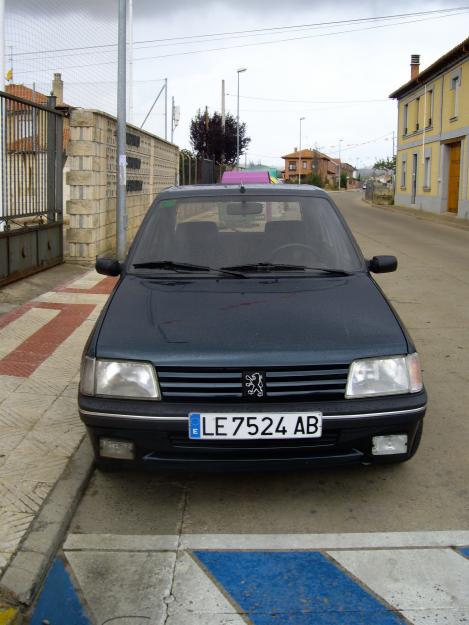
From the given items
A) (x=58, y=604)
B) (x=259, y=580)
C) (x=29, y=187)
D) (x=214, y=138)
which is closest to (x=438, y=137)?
(x=214, y=138)

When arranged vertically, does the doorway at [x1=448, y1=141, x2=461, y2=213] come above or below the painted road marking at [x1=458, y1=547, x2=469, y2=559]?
above

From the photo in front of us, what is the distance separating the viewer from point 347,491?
3.82 metres

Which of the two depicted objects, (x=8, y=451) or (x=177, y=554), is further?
(x=8, y=451)

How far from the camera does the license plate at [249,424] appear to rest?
128 inches

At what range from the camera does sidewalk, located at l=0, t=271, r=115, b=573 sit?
3590 millimetres

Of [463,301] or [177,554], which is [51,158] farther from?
[177,554]

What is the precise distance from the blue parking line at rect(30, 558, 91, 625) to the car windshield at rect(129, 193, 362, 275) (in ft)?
6.62

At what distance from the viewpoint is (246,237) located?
461 cm

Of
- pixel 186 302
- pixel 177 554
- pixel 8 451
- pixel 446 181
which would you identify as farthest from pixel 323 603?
pixel 446 181

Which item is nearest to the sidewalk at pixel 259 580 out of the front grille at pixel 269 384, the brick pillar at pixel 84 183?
the front grille at pixel 269 384

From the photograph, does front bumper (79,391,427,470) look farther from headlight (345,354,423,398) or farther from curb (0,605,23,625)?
curb (0,605,23,625)

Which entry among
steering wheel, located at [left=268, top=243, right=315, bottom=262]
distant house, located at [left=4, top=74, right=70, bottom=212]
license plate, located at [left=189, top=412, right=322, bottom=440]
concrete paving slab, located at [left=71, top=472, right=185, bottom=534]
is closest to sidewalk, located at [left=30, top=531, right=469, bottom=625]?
concrete paving slab, located at [left=71, top=472, right=185, bottom=534]

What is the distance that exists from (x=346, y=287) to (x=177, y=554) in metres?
1.85

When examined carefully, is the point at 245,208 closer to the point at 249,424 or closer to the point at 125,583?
the point at 249,424
